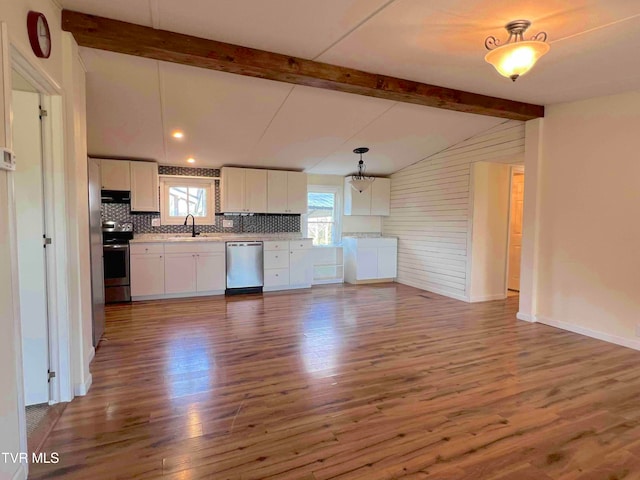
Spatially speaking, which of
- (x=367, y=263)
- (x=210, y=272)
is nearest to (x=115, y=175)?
(x=210, y=272)

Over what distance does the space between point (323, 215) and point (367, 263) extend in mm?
1299

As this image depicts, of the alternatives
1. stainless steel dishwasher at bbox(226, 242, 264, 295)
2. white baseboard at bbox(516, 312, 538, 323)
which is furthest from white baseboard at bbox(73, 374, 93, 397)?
white baseboard at bbox(516, 312, 538, 323)

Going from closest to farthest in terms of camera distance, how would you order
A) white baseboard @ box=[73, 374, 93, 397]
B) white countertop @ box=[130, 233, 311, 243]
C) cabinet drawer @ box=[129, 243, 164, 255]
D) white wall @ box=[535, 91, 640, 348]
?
white baseboard @ box=[73, 374, 93, 397]
white wall @ box=[535, 91, 640, 348]
cabinet drawer @ box=[129, 243, 164, 255]
white countertop @ box=[130, 233, 311, 243]

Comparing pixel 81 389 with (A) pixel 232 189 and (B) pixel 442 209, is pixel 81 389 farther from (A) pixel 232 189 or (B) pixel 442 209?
(B) pixel 442 209

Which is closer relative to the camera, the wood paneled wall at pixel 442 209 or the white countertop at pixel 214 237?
the wood paneled wall at pixel 442 209

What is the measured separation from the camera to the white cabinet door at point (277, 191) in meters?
6.11

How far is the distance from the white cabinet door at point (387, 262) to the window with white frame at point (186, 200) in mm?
3182

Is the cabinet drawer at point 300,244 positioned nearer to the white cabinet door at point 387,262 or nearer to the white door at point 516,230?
the white cabinet door at point 387,262

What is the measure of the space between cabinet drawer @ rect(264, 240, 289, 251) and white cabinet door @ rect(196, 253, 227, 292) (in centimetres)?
74

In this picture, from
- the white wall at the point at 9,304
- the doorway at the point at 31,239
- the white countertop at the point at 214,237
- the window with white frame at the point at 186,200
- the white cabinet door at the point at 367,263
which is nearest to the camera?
the white wall at the point at 9,304

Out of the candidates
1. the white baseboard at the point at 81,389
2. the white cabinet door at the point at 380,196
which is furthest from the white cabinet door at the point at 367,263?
the white baseboard at the point at 81,389

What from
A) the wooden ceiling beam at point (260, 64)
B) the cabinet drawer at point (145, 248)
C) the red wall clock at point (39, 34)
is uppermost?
the wooden ceiling beam at point (260, 64)

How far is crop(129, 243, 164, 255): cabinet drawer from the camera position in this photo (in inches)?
199

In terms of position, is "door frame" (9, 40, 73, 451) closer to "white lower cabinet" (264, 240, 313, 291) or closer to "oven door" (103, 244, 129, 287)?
"oven door" (103, 244, 129, 287)
